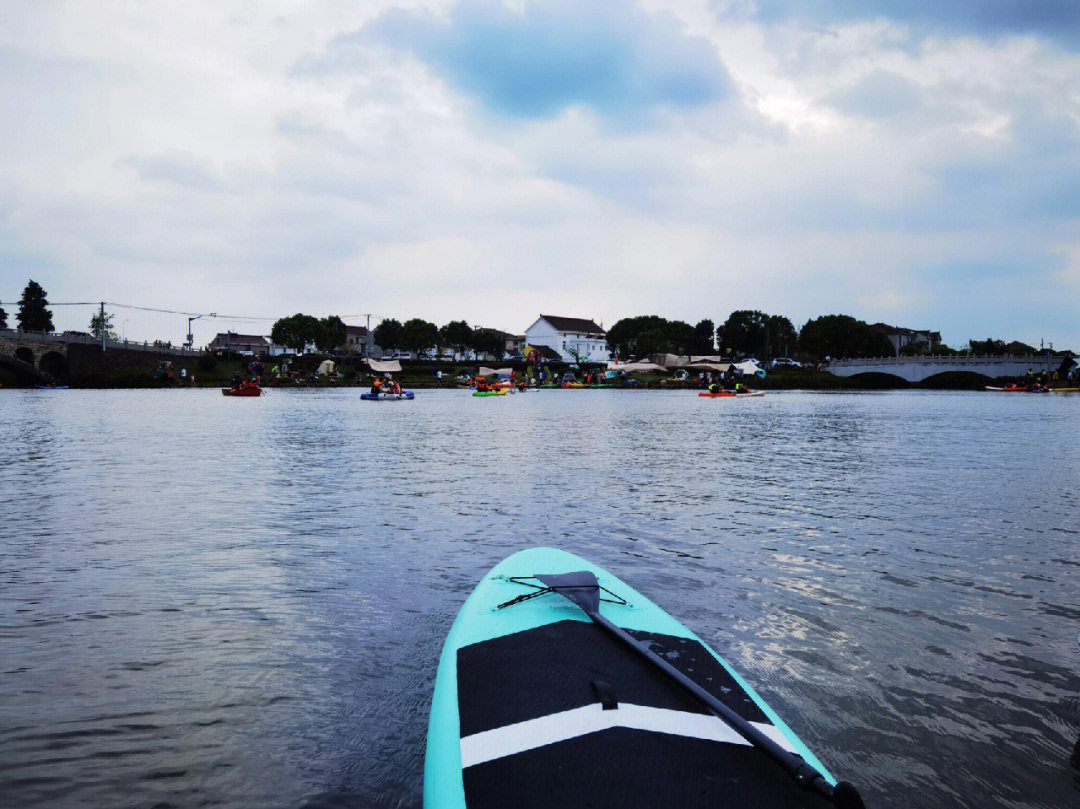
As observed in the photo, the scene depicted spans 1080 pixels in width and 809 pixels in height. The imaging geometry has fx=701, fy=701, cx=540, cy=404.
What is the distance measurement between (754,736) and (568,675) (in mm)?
1097

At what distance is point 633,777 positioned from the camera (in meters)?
3.15

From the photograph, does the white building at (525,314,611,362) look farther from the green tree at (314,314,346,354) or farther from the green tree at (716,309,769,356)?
the green tree at (314,314,346,354)

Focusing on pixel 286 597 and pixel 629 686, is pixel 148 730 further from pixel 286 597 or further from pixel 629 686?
pixel 629 686

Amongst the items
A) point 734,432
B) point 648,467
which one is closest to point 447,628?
point 648,467

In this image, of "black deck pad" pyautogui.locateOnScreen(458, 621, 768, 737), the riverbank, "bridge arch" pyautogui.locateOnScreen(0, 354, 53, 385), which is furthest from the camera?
the riverbank

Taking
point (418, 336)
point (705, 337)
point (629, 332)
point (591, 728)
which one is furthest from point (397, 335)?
point (591, 728)

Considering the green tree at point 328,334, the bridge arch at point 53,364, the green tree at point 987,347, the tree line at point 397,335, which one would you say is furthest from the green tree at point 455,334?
the green tree at point 987,347

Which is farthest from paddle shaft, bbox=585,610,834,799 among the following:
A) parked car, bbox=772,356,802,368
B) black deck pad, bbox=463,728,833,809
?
parked car, bbox=772,356,802,368

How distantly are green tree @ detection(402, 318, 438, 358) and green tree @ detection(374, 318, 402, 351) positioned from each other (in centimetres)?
171

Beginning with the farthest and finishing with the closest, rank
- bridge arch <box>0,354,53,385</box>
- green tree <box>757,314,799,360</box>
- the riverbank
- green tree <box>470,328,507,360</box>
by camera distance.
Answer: green tree <box>757,314,799,360</box> < green tree <box>470,328,507,360</box> < the riverbank < bridge arch <box>0,354,53,385</box>

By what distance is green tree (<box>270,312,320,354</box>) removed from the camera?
120 m

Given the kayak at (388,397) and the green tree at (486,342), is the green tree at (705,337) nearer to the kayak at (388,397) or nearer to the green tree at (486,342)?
the green tree at (486,342)

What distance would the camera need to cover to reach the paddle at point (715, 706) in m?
2.87

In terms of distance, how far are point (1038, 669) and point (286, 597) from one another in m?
7.43
